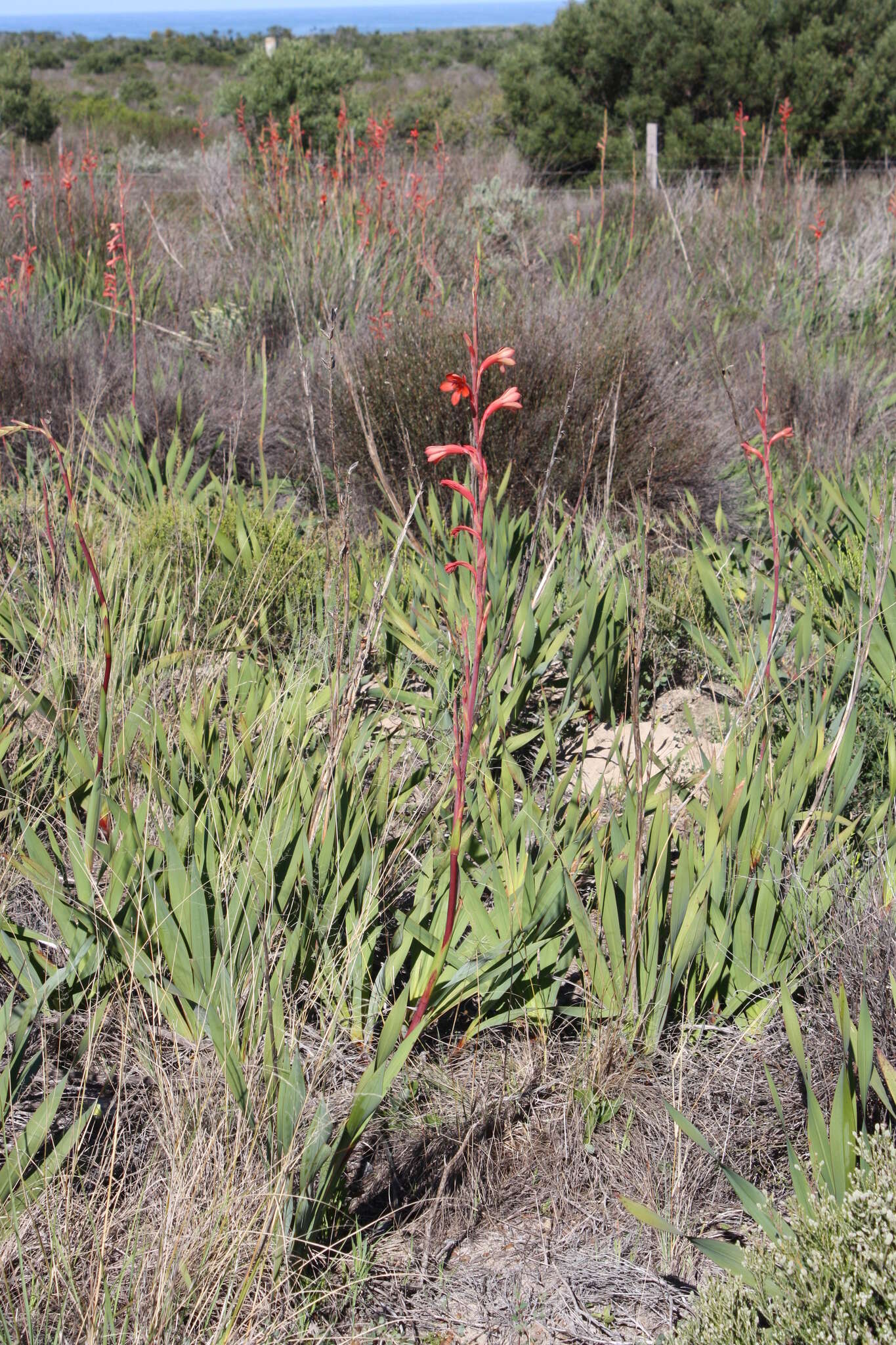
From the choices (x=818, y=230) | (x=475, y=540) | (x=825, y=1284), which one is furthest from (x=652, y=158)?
(x=825, y=1284)

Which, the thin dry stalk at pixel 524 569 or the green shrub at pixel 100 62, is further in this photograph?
the green shrub at pixel 100 62

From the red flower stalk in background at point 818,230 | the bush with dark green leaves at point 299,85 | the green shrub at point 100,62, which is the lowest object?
the red flower stalk in background at point 818,230

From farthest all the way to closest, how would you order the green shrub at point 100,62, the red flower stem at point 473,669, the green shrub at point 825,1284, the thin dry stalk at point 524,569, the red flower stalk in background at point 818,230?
the green shrub at point 100,62
the red flower stalk in background at point 818,230
the thin dry stalk at point 524,569
the red flower stem at point 473,669
the green shrub at point 825,1284

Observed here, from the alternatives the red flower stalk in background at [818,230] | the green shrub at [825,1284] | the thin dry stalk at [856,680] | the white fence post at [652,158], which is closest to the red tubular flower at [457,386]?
the thin dry stalk at [856,680]

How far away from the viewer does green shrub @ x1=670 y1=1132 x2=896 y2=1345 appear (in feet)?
3.97

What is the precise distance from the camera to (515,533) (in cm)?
323

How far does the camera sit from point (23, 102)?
1767 cm

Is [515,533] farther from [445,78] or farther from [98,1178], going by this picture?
[445,78]

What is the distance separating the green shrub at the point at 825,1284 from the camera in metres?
1.21

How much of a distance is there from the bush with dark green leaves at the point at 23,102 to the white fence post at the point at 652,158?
1110 centimetres

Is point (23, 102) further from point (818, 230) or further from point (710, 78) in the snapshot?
point (818, 230)

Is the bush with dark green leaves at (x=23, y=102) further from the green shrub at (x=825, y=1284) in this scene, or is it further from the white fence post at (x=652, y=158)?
the green shrub at (x=825, y=1284)

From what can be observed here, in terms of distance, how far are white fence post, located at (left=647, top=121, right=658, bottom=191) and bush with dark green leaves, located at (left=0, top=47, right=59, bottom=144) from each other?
11.1 metres

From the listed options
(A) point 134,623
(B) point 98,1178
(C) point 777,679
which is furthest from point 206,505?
(B) point 98,1178
